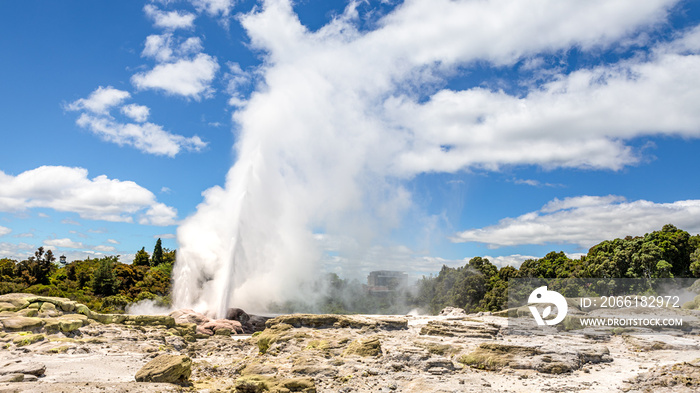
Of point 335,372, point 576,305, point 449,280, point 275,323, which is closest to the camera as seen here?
point 335,372

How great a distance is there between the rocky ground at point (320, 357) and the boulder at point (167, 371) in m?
0.04

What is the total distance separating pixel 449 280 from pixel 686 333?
34759 millimetres

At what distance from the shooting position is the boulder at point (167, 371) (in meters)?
14.8

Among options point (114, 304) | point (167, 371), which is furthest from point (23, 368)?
point (114, 304)

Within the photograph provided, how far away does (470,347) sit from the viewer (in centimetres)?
1991

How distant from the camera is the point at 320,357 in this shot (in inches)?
698

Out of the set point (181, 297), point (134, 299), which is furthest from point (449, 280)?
point (134, 299)

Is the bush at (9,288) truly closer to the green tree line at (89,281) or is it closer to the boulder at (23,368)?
the green tree line at (89,281)

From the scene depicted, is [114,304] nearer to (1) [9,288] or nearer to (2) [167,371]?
(1) [9,288]

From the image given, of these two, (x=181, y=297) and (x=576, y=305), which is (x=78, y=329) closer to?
(x=181, y=297)

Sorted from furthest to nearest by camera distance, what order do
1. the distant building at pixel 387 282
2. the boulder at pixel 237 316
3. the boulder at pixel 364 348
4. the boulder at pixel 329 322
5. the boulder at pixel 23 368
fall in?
the distant building at pixel 387 282, the boulder at pixel 237 316, the boulder at pixel 329 322, the boulder at pixel 364 348, the boulder at pixel 23 368

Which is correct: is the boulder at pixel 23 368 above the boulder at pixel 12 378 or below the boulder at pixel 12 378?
above

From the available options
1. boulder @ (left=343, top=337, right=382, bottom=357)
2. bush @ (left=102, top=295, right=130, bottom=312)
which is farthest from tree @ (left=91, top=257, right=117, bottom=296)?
boulder @ (left=343, top=337, right=382, bottom=357)
